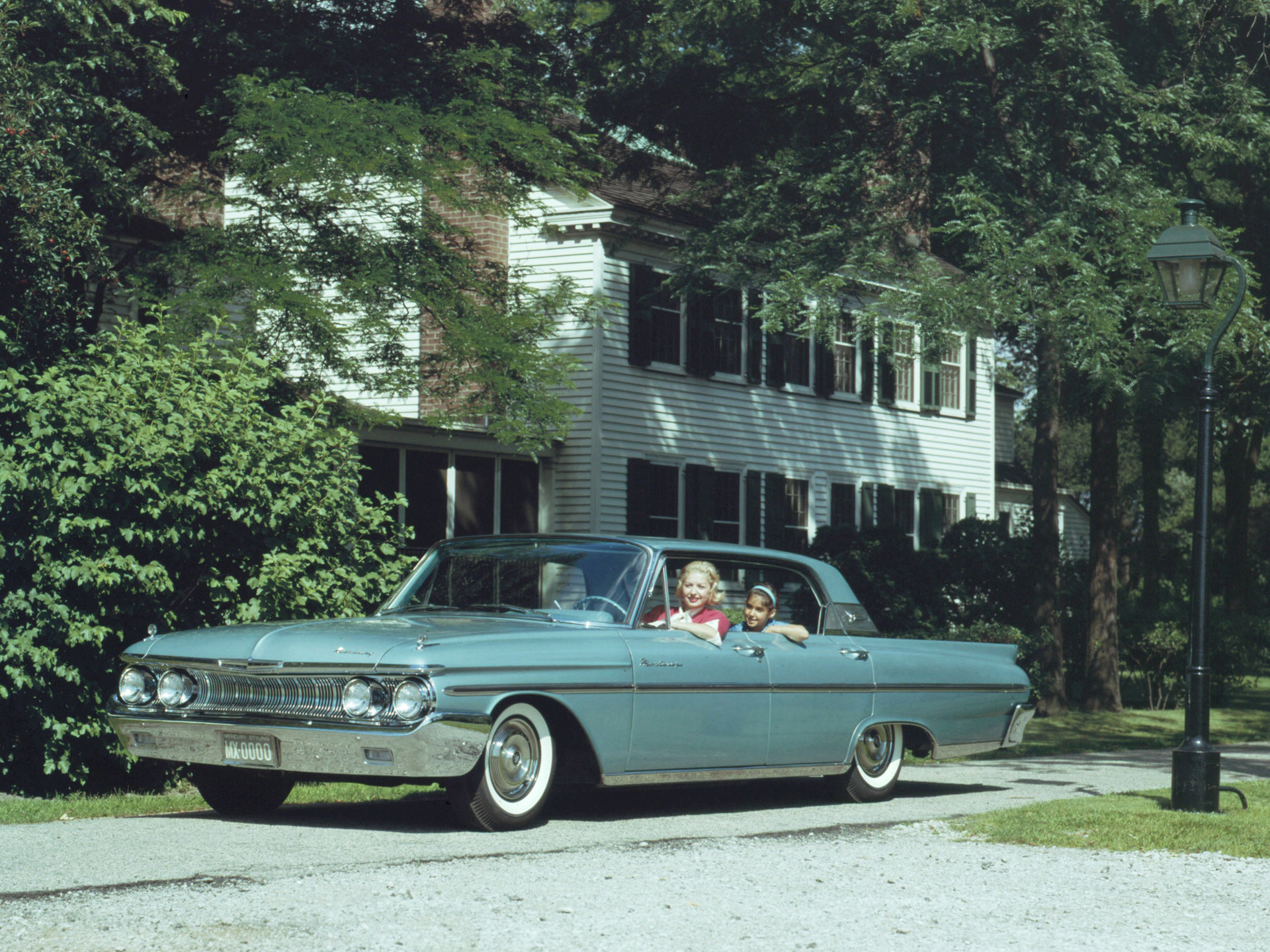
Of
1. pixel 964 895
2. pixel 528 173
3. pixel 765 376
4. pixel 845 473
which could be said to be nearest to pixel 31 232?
pixel 528 173

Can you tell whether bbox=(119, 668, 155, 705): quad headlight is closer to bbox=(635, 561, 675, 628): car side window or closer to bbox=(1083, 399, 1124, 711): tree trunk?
bbox=(635, 561, 675, 628): car side window

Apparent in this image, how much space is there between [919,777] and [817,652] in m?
3.17

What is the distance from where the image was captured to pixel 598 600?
352 inches

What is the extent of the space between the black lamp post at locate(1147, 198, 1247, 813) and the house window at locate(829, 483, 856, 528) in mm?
19668

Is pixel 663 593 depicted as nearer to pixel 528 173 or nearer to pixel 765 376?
pixel 528 173

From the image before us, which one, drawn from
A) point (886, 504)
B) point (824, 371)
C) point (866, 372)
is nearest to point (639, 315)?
point (824, 371)

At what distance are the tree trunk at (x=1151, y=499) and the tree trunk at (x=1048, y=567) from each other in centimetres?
301

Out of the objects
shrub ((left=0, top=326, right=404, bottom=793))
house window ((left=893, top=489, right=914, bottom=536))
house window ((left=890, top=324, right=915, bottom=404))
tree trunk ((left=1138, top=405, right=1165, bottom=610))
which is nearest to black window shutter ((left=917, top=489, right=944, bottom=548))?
house window ((left=893, top=489, right=914, bottom=536))

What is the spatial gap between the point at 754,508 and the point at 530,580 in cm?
2003

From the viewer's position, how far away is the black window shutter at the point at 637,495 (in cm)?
2619

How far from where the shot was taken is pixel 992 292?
18.9 meters

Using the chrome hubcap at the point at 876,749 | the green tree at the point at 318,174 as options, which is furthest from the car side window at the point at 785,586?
the green tree at the point at 318,174

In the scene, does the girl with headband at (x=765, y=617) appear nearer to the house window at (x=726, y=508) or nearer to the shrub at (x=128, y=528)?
the shrub at (x=128, y=528)

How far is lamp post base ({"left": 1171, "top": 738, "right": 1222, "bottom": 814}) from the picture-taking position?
1009 centimetres
